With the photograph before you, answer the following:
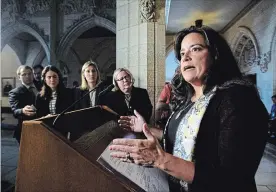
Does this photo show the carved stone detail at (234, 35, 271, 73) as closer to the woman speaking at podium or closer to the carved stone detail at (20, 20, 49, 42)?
the woman speaking at podium

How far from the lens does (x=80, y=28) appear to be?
406 inches

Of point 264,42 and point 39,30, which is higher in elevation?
point 39,30

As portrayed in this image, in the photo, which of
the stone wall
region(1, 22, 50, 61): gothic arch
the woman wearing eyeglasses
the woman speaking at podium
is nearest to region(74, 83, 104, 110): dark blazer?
the woman wearing eyeglasses

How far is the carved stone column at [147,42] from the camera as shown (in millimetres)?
3754

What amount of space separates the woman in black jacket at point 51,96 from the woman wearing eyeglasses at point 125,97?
18.8 inches

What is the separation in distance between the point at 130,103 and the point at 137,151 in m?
1.97

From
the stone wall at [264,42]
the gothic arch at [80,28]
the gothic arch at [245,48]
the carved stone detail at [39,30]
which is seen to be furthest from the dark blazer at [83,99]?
the carved stone detail at [39,30]

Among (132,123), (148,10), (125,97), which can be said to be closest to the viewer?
(132,123)

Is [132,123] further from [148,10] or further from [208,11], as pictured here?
[208,11]

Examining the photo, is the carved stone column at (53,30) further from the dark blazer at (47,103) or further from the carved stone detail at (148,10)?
the dark blazer at (47,103)

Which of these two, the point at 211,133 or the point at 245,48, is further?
the point at 245,48

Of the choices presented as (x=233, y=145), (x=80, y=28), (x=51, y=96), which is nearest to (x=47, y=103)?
(x=51, y=96)

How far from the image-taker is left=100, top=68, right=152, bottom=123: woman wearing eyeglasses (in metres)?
2.48

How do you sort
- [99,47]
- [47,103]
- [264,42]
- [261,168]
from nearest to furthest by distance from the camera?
[47,103] → [261,168] → [264,42] → [99,47]
